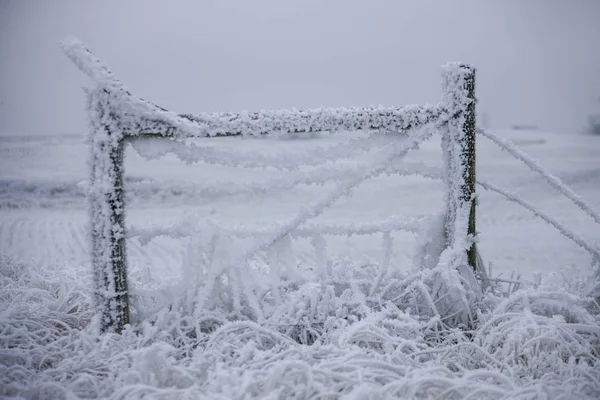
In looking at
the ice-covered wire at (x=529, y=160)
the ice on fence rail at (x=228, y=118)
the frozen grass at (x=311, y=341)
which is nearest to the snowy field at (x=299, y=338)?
the frozen grass at (x=311, y=341)

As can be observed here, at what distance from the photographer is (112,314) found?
2496 millimetres

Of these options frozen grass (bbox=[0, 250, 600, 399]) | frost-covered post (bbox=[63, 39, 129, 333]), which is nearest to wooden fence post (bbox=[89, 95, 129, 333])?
frost-covered post (bbox=[63, 39, 129, 333])

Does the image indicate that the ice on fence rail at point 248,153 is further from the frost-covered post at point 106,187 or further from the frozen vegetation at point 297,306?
the frost-covered post at point 106,187

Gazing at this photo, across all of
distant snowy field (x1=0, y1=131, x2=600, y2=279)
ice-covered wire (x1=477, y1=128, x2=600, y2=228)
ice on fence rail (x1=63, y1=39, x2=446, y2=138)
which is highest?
ice on fence rail (x1=63, y1=39, x2=446, y2=138)

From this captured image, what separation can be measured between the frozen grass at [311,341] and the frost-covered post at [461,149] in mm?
270

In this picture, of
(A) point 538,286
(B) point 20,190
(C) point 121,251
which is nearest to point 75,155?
(B) point 20,190

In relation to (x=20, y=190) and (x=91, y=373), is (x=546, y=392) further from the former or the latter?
(x=20, y=190)

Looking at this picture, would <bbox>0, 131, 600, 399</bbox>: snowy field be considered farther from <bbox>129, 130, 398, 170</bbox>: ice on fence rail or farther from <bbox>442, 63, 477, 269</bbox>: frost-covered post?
<bbox>442, 63, 477, 269</bbox>: frost-covered post

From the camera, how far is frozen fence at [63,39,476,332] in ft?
7.90

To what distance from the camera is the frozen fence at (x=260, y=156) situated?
241 centimetres

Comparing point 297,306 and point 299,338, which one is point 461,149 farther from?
point 299,338

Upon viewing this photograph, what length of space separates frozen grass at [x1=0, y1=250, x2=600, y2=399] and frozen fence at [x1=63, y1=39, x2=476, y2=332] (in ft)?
0.61

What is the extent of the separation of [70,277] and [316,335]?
6.44 ft

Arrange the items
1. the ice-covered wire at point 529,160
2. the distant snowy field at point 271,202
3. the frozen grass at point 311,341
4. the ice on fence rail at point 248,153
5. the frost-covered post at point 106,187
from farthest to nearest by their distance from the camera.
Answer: the distant snowy field at point 271,202
the ice-covered wire at point 529,160
the ice on fence rail at point 248,153
the frost-covered post at point 106,187
the frozen grass at point 311,341
